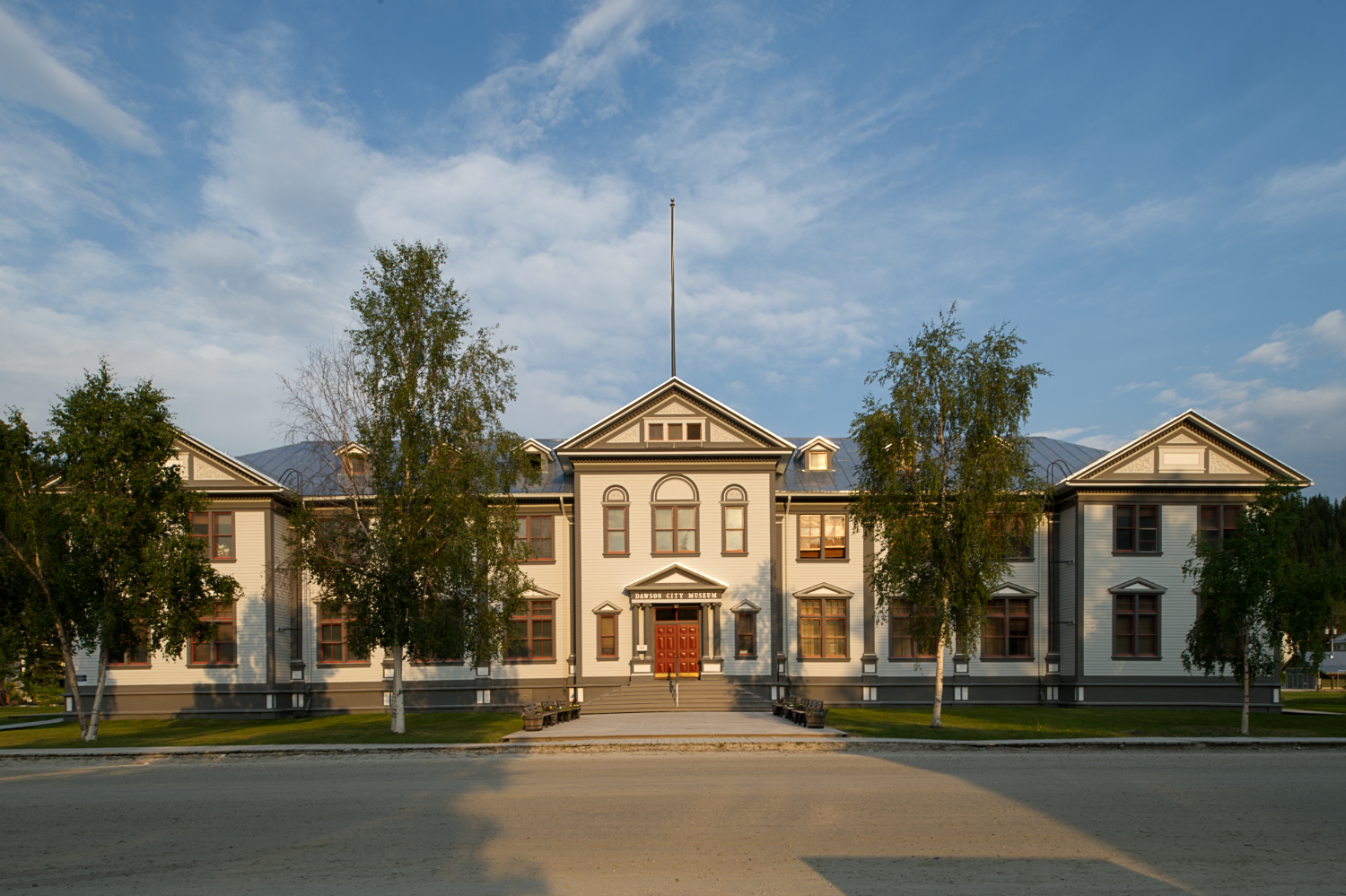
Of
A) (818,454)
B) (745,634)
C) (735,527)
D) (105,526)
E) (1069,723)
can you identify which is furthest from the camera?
(818,454)

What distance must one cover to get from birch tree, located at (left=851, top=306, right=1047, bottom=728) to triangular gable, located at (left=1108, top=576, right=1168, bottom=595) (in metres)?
10.3

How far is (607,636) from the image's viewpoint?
33.7 meters

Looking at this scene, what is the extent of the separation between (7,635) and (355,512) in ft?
36.1

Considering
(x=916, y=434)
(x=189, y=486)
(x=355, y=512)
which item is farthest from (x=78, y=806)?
(x=916, y=434)

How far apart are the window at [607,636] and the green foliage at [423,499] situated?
329 inches

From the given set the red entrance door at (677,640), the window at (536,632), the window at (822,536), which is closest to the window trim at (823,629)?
the window at (822,536)

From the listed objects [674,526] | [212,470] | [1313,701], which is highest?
[212,470]

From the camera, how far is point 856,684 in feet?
113

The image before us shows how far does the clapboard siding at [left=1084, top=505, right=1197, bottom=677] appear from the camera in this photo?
110 ft

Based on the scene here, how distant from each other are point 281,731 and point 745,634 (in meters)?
16.4

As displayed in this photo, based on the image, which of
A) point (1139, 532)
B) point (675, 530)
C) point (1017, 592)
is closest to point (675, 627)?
point (675, 530)

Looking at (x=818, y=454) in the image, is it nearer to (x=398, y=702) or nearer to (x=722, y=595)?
(x=722, y=595)

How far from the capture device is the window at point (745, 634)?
110 feet

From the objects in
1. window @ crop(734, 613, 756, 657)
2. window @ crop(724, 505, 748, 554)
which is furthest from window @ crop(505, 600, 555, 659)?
window @ crop(724, 505, 748, 554)
